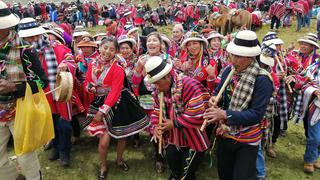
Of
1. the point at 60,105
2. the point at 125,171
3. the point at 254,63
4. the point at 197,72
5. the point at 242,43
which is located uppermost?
the point at 242,43

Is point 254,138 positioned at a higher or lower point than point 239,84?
lower

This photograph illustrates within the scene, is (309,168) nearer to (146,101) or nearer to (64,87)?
(146,101)

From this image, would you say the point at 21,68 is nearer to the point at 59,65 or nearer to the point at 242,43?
the point at 59,65

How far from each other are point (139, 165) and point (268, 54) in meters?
2.63

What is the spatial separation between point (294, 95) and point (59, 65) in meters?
3.81

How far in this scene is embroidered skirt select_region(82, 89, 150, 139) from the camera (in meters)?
4.62

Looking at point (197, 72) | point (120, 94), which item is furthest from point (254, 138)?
point (120, 94)

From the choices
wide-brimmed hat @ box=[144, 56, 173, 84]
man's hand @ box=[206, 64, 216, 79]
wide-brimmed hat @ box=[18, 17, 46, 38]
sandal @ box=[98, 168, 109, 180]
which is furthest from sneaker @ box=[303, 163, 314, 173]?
wide-brimmed hat @ box=[18, 17, 46, 38]

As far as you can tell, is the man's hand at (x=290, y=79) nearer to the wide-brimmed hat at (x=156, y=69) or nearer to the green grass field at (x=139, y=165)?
the green grass field at (x=139, y=165)

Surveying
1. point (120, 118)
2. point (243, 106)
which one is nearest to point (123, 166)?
point (120, 118)

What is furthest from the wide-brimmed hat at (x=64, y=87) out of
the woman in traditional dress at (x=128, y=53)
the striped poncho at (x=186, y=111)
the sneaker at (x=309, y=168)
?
the sneaker at (x=309, y=168)

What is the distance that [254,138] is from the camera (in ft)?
11.5

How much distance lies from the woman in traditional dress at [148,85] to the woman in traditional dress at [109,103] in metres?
0.48

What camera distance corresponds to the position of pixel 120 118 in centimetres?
471
